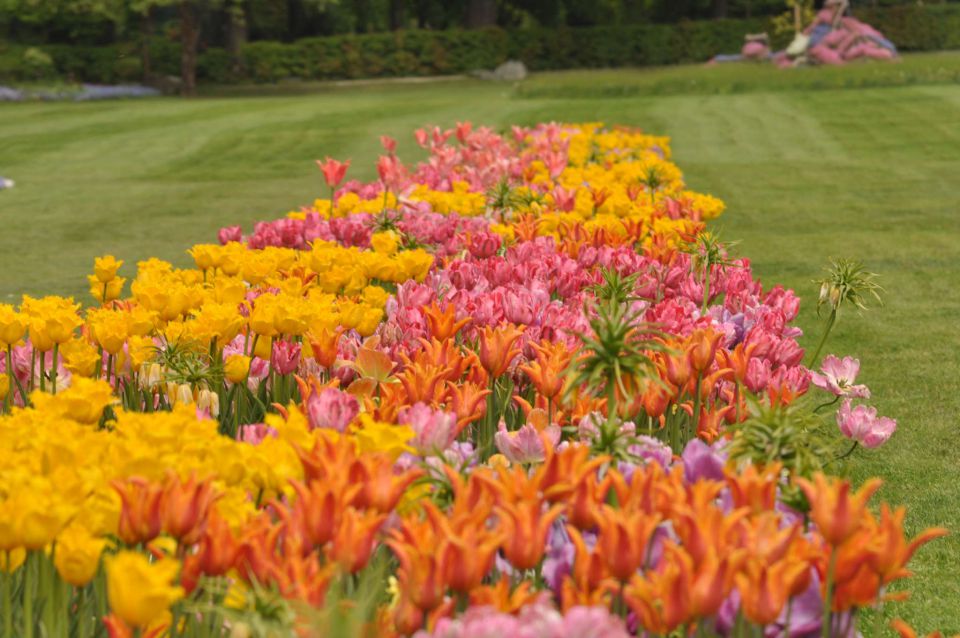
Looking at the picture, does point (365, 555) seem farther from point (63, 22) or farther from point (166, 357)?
point (63, 22)

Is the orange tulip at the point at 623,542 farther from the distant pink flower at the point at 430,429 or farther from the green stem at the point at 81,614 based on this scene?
the green stem at the point at 81,614

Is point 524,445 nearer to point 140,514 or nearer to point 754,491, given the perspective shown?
point 754,491

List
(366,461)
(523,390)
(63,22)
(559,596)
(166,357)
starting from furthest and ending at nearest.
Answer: (63,22) → (523,390) → (166,357) → (559,596) → (366,461)

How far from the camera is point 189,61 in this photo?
135 feet

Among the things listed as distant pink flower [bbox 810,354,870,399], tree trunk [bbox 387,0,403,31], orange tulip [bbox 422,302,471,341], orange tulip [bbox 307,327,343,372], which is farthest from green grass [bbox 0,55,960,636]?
tree trunk [bbox 387,0,403,31]

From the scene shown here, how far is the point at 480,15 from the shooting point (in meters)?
50.5

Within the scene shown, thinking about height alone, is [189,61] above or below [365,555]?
below

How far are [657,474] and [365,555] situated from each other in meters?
0.63

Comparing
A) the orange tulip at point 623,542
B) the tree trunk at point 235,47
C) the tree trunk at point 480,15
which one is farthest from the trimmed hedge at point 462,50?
the orange tulip at point 623,542

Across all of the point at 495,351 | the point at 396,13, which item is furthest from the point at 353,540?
the point at 396,13

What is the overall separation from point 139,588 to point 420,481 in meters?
0.74

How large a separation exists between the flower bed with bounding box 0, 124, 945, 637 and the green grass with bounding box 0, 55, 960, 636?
68.0 inches

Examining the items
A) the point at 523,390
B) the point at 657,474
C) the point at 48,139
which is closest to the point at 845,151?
the point at 48,139

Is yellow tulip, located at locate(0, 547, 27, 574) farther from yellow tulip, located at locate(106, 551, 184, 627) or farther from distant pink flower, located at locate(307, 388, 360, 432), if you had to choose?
distant pink flower, located at locate(307, 388, 360, 432)
